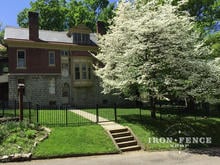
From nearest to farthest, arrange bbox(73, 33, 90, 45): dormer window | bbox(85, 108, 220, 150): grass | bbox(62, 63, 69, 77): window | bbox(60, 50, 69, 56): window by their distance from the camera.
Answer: bbox(85, 108, 220, 150): grass
bbox(60, 50, 69, 56): window
bbox(62, 63, 69, 77): window
bbox(73, 33, 90, 45): dormer window

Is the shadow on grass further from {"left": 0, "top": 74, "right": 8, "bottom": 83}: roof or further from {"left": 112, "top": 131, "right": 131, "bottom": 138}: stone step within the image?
{"left": 0, "top": 74, "right": 8, "bottom": 83}: roof

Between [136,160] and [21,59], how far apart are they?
20.9 metres

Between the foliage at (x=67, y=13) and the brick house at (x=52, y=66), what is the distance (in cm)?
1299

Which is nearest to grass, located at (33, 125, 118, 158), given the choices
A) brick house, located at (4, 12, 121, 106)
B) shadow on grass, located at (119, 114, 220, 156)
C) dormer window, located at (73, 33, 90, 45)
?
shadow on grass, located at (119, 114, 220, 156)

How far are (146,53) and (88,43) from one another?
677 inches

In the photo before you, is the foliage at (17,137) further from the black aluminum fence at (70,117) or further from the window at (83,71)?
the window at (83,71)

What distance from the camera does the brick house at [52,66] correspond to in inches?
1129

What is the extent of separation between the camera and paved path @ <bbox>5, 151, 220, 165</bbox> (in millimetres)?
11023

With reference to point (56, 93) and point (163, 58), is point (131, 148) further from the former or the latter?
point (56, 93)

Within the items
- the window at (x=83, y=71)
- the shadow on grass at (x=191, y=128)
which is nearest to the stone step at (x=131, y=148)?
the shadow on grass at (x=191, y=128)

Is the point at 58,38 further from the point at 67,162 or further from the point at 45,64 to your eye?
the point at 67,162

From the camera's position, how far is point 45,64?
30234mm

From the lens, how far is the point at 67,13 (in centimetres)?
4784

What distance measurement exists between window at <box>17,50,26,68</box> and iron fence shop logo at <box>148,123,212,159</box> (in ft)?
59.8
